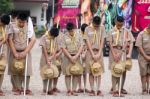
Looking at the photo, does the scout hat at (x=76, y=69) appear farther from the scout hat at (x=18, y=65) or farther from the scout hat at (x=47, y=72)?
the scout hat at (x=18, y=65)

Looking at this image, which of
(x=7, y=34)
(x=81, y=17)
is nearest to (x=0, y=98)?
(x=7, y=34)

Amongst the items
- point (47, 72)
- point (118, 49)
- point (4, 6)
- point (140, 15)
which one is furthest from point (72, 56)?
point (4, 6)

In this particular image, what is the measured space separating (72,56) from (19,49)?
1313 millimetres

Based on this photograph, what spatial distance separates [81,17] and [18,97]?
12.7 m

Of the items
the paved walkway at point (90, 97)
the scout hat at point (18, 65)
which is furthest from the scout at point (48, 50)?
the scout hat at point (18, 65)

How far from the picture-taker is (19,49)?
541 inches

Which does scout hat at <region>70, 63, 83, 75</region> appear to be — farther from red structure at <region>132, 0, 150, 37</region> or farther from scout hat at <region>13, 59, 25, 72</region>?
red structure at <region>132, 0, 150, 37</region>

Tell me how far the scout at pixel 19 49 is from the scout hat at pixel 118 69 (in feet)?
6.76

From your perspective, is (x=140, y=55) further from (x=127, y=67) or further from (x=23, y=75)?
(x=23, y=75)

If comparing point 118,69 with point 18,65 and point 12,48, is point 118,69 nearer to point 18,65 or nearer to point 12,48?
point 18,65

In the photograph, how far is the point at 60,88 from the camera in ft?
50.1

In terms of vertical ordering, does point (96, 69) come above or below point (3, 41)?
below

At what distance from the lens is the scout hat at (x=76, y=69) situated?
13914 millimetres

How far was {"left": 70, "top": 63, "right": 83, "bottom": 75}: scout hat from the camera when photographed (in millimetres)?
13914
